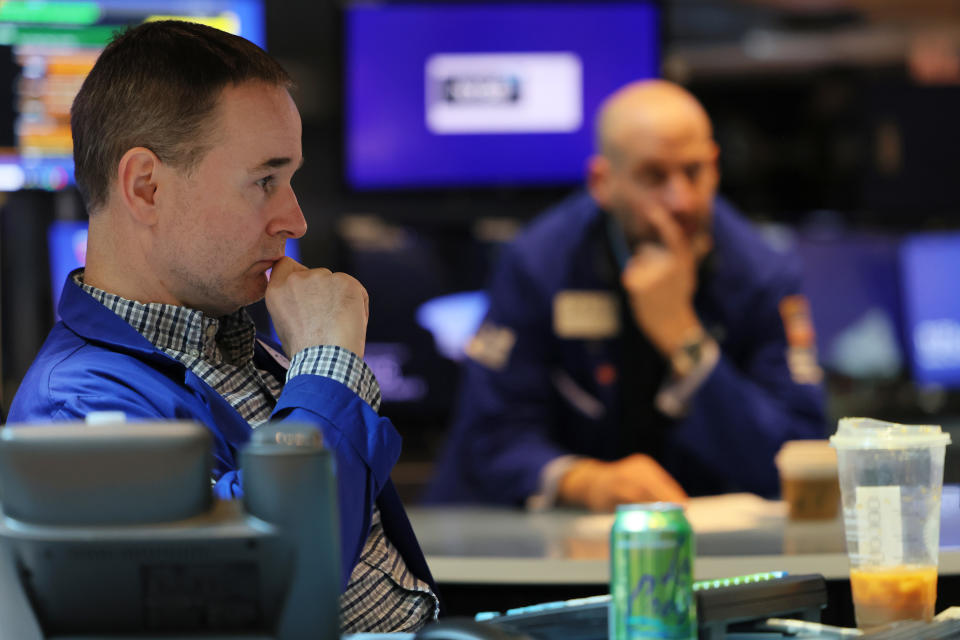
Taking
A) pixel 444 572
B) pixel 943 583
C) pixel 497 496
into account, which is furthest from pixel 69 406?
pixel 497 496

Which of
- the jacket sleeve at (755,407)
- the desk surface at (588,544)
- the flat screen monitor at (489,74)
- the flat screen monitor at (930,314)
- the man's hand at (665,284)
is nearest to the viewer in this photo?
the desk surface at (588,544)

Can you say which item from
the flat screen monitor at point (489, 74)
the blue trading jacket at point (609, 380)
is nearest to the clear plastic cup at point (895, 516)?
the blue trading jacket at point (609, 380)

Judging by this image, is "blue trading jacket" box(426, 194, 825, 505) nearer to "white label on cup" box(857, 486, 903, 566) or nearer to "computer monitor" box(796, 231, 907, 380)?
"white label on cup" box(857, 486, 903, 566)

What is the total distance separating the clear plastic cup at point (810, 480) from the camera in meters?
2.30

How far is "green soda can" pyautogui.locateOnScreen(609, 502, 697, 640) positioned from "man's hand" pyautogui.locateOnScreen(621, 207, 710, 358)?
6.04 feet

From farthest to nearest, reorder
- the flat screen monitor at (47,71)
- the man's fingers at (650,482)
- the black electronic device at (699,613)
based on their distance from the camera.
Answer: the flat screen monitor at (47,71) < the man's fingers at (650,482) < the black electronic device at (699,613)

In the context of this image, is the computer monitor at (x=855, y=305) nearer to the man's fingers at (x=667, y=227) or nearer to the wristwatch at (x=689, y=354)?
the man's fingers at (x=667, y=227)

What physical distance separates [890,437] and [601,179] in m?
1.70

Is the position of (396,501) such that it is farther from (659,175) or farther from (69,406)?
(659,175)

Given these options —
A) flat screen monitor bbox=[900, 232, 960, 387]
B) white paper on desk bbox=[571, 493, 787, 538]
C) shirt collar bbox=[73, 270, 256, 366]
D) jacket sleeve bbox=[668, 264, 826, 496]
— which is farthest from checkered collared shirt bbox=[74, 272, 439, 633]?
flat screen monitor bbox=[900, 232, 960, 387]

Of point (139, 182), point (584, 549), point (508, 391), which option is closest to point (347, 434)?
point (139, 182)

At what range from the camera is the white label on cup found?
1418 millimetres

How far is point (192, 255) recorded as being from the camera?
1.44 meters

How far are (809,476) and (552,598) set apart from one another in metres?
0.60
